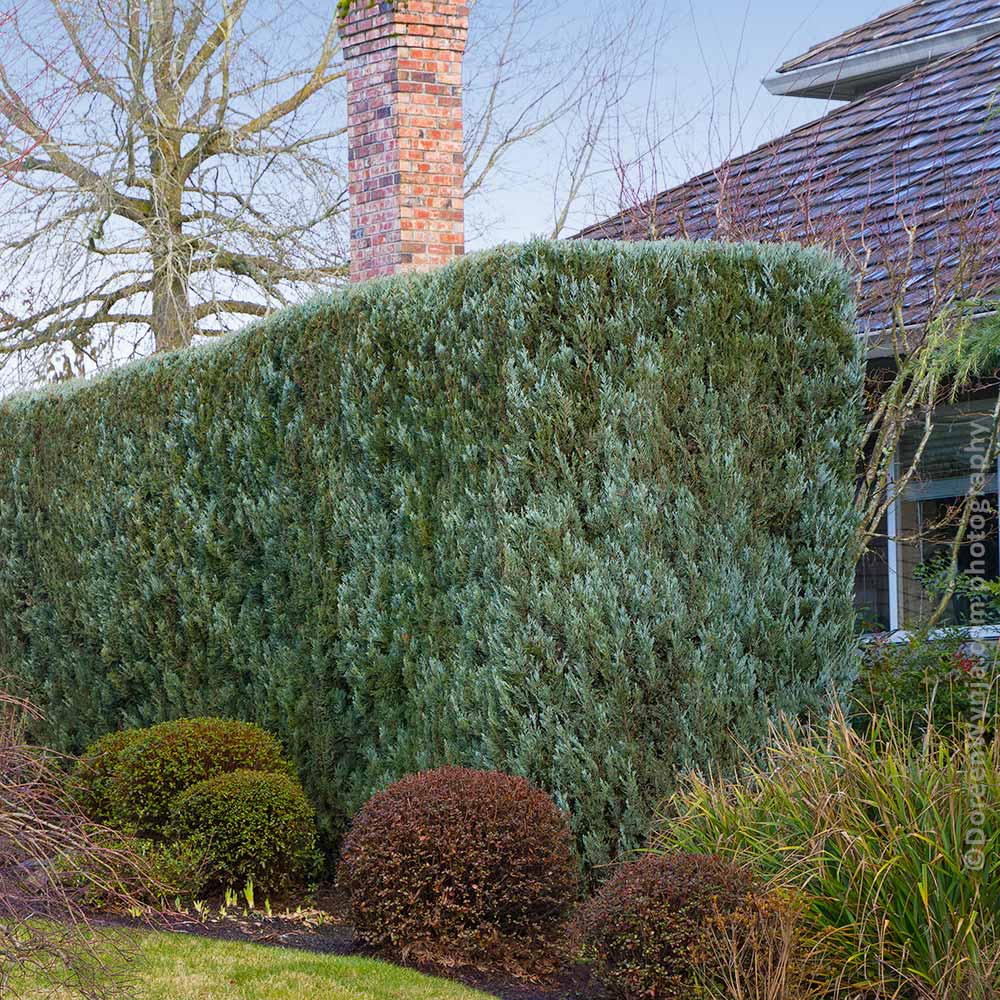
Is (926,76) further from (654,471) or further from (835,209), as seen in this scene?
(654,471)

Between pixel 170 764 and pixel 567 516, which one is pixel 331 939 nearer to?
pixel 170 764

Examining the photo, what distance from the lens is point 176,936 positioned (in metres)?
6.37

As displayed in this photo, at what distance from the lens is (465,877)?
5.84m

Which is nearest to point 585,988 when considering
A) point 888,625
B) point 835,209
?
point 888,625

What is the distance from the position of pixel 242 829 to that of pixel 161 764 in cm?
76

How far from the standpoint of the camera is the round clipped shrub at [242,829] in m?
7.02

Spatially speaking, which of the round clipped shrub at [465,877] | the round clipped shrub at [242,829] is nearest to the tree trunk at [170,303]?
the round clipped shrub at [242,829]

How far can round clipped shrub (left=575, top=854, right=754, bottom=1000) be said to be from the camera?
484cm

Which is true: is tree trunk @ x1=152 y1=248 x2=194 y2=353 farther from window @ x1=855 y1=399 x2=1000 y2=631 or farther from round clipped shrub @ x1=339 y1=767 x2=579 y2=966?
round clipped shrub @ x1=339 y1=767 x2=579 y2=966

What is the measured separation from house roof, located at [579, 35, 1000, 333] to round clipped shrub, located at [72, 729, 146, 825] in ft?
17.6

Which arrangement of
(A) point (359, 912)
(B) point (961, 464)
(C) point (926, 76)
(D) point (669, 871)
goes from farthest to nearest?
1. (C) point (926, 76)
2. (B) point (961, 464)
3. (A) point (359, 912)
4. (D) point (669, 871)

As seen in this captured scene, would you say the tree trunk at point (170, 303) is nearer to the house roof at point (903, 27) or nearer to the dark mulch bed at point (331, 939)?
the house roof at point (903, 27)

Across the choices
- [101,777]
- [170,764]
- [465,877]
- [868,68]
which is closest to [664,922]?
[465,877]

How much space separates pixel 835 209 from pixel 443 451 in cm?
519
